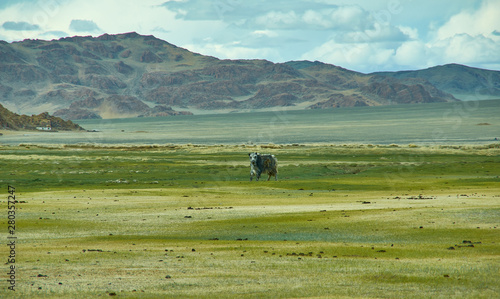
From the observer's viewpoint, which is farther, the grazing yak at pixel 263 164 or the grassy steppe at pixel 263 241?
the grazing yak at pixel 263 164

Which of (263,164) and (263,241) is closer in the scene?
(263,241)

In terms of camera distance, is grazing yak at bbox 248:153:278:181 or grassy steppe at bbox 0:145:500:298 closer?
grassy steppe at bbox 0:145:500:298

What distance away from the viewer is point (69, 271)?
15.4 m

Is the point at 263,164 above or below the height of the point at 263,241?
above

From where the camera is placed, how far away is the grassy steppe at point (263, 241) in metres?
13.6

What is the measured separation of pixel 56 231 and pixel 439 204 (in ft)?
62.8

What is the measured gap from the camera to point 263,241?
68.4 ft

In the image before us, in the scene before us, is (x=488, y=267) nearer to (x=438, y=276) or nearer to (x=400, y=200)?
(x=438, y=276)

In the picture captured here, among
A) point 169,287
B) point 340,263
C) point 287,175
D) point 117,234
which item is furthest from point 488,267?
point 287,175

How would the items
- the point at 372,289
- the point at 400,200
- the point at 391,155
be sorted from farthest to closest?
the point at 391,155, the point at 400,200, the point at 372,289

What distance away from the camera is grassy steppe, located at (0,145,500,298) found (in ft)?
44.8

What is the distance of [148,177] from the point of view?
5550cm

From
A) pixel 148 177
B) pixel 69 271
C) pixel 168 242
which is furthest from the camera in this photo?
pixel 148 177

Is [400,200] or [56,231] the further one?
[400,200]
